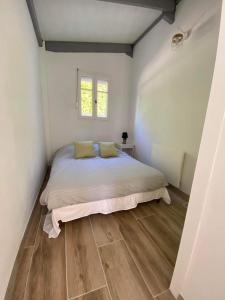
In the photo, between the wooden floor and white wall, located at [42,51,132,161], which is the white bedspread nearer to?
the wooden floor

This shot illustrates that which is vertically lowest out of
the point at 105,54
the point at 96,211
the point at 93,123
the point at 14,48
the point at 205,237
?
the point at 96,211

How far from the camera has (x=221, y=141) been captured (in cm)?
74

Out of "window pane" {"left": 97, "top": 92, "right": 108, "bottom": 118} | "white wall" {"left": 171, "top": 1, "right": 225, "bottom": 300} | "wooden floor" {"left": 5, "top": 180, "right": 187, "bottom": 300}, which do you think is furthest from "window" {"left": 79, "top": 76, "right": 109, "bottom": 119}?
"white wall" {"left": 171, "top": 1, "right": 225, "bottom": 300}

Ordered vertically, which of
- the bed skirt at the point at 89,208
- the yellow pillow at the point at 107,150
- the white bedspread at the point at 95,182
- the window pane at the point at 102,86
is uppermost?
the window pane at the point at 102,86

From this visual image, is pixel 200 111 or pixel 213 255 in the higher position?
pixel 200 111

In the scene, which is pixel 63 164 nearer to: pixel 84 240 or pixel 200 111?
pixel 84 240

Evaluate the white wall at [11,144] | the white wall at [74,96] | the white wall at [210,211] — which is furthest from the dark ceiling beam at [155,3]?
the white wall at [210,211]

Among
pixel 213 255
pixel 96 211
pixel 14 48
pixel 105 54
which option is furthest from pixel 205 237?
pixel 105 54

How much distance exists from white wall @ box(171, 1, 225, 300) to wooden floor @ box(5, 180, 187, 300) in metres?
0.41

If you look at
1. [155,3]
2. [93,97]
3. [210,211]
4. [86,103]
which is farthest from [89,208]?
[155,3]

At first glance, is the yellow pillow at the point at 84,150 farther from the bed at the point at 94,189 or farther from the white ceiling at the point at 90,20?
the white ceiling at the point at 90,20

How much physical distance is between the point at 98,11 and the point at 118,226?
10.2 ft

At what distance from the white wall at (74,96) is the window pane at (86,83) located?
0.59ft

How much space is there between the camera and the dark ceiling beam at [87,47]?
3139 mm
